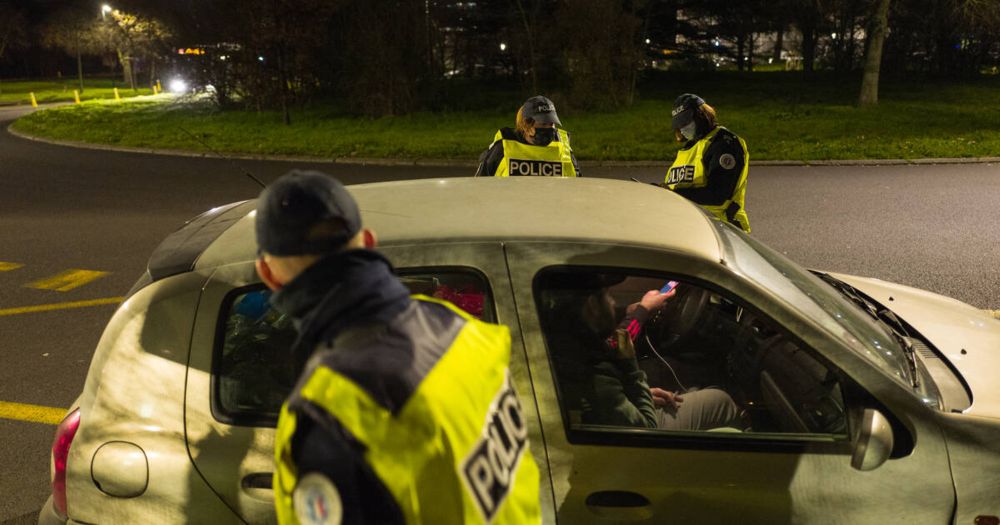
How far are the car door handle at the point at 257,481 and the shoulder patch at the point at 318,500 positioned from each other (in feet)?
2.97

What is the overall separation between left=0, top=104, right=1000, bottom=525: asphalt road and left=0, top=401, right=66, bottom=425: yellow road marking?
54mm

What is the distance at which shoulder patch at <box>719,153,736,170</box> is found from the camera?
4.89m

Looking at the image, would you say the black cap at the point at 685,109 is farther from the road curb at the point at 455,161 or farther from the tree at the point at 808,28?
the tree at the point at 808,28

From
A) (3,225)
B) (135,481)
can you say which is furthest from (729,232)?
(3,225)

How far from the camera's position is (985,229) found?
27.2ft

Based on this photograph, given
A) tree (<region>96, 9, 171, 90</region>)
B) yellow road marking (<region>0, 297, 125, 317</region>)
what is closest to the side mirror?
yellow road marking (<region>0, 297, 125, 317</region>)

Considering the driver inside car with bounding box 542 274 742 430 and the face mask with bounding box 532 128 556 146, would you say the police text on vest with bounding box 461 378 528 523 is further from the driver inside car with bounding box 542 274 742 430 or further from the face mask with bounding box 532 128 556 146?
the face mask with bounding box 532 128 556 146

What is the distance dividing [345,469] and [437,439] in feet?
0.54

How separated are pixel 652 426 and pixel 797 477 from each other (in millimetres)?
501

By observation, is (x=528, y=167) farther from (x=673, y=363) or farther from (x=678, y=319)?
(x=673, y=363)

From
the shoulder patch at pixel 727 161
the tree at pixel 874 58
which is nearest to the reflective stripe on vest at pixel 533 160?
the shoulder patch at pixel 727 161

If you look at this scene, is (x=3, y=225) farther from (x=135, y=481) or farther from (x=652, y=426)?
(x=652, y=426)

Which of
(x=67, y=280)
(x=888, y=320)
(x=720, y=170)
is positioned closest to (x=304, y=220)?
(x=888, y=320)

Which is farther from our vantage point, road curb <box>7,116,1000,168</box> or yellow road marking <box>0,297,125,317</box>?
road curb <box>7,116,1000,168</box>
